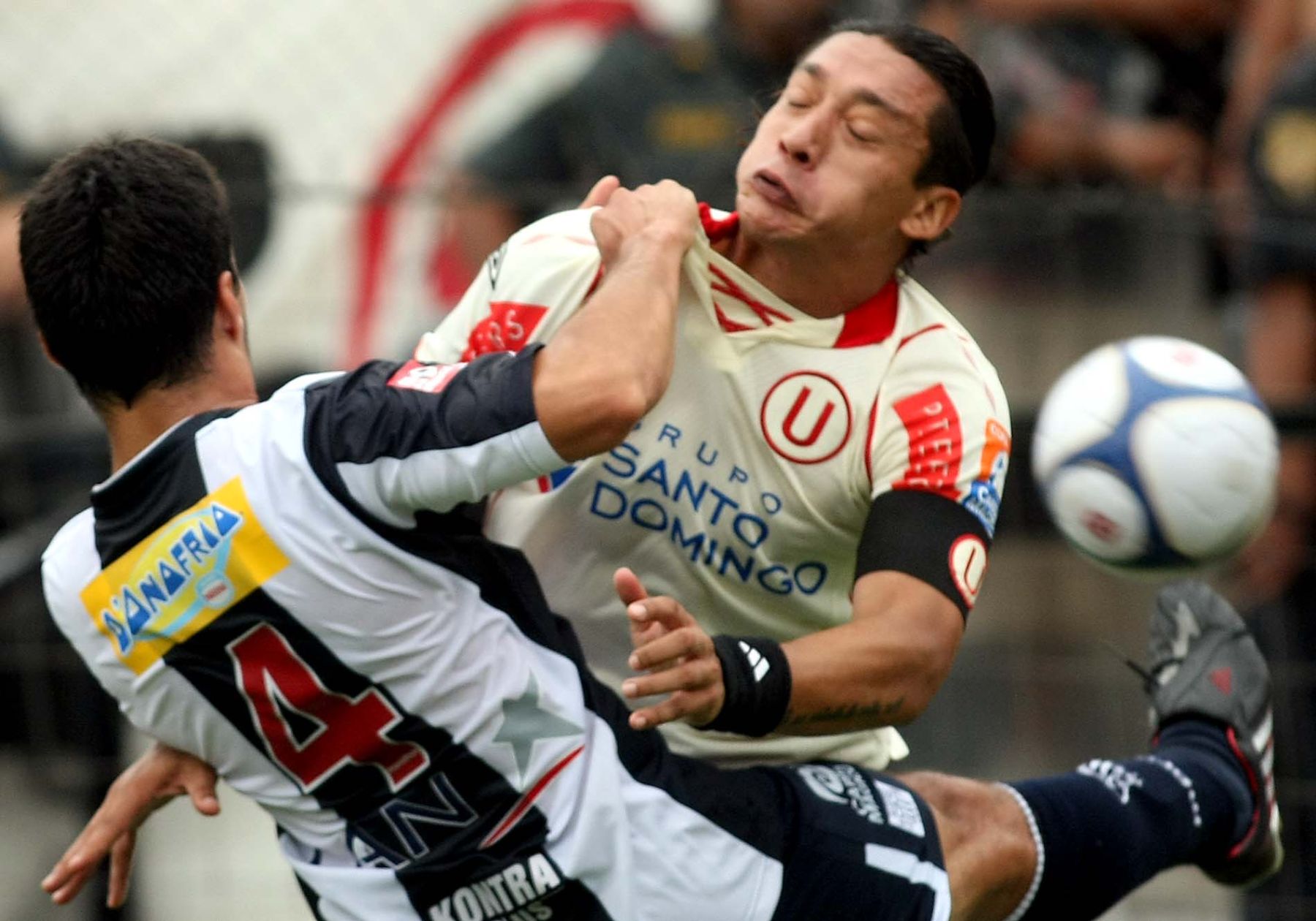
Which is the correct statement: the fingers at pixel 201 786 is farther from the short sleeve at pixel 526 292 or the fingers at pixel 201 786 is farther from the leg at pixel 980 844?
the leg at pixel 980 844

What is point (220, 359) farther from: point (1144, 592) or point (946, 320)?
point (1144, 592)

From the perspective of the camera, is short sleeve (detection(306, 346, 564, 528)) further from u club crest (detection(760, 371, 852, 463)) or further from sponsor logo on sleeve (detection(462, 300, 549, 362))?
u club crest (detection(760, 371, 852, 463))

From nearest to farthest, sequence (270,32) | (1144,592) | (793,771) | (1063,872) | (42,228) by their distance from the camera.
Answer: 1. (42,228)
2. (793,771)
3. (1063,872)
4. (1144,592)
5. (270,32)

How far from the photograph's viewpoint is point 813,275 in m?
3.41

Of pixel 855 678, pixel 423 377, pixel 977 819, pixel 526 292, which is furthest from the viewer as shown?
pixel 977 819

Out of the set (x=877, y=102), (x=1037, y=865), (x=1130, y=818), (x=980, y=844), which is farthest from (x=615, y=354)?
(x=1130, y=818)

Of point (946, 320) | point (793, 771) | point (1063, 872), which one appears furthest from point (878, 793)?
point (946, 320)

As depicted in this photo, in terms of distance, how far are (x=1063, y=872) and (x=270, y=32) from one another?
4.21 m

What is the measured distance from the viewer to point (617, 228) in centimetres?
311

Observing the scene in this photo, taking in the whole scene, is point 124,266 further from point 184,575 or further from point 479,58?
point 479,58

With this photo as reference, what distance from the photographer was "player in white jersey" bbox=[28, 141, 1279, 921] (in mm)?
2834

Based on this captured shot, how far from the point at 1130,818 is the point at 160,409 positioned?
189 cm

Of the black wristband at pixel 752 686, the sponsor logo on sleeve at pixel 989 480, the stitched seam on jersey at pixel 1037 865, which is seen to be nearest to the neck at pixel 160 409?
the black wristband at pixel 752 686

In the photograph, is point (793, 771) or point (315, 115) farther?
point (315, 115)
